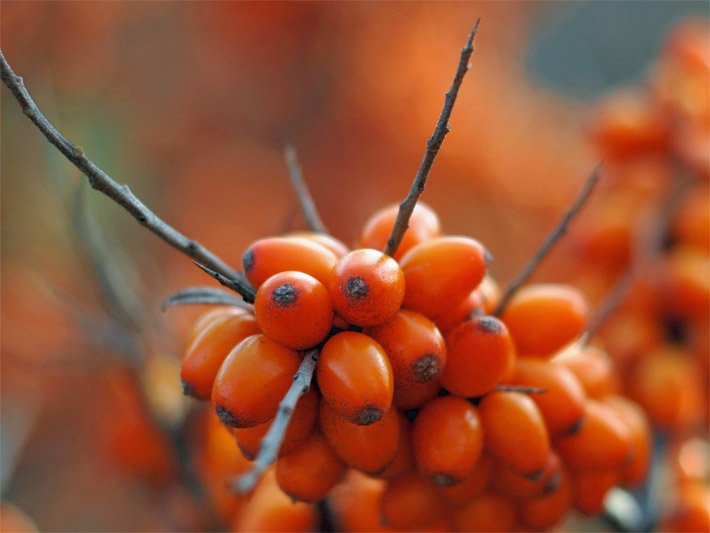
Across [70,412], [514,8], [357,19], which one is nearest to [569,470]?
[70,412]

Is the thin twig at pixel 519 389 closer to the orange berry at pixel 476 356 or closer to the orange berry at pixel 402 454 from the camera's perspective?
the orange berry at pixel 476 356

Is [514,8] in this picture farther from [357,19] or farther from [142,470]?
[142,470]

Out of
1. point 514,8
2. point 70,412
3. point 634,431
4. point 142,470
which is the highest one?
point 514,8

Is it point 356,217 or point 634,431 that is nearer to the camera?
point 634,431

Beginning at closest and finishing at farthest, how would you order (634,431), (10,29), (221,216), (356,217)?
1. (634,431)
2. (10,29)
3. (356,217)
4. (221,216)

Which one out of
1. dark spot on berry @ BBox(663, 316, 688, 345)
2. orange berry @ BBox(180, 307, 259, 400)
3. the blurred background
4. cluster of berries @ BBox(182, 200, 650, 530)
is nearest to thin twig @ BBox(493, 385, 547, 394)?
cluster of berries @ BBox(182, 200, 650, 530)

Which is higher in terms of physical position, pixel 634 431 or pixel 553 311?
pixel 553 311

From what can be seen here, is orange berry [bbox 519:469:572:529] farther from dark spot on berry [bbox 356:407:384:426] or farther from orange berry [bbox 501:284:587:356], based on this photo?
dark spot on berry [bbox 356:407:384:426]

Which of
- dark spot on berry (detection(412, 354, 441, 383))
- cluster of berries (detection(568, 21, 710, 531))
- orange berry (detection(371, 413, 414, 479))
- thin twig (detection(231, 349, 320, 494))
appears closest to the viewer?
→ thin twig (detection(231, 349, 320, 494))
